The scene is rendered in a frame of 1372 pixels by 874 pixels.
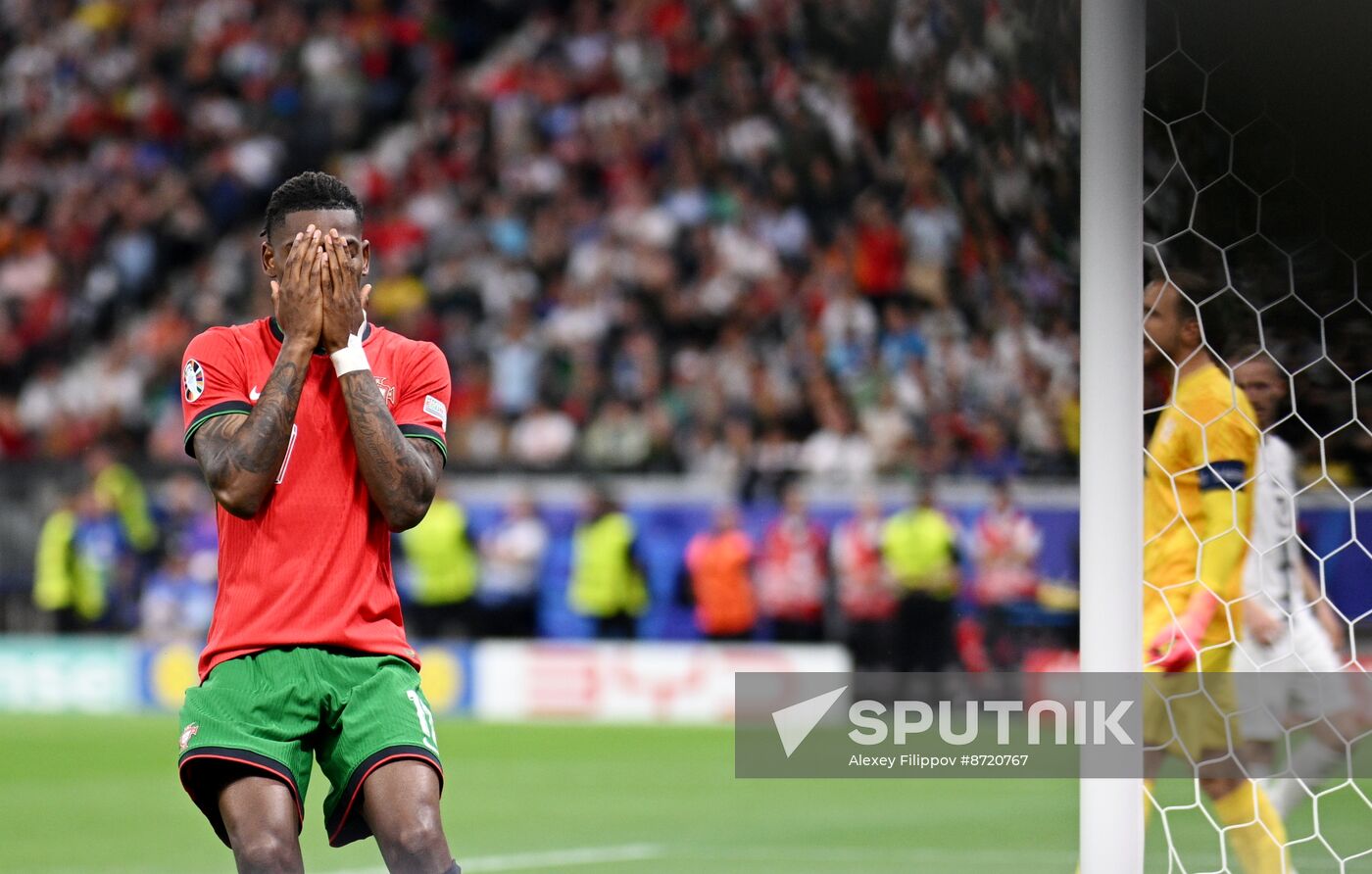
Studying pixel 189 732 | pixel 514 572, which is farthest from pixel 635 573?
pixel 189 732

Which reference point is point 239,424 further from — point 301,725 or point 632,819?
point 632,819

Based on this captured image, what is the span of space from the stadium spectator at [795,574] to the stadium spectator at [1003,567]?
1123mm

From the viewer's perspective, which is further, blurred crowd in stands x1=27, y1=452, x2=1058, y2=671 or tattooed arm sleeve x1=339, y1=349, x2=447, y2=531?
blurred crowd in stands x1=27, y1=452, x2=1058, y2=671

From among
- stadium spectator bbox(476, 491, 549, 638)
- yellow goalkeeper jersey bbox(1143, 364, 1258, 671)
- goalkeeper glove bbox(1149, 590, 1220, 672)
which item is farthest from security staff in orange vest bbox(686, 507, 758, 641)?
goalkeeper glove bbox(1149, 590, 1220, 672)

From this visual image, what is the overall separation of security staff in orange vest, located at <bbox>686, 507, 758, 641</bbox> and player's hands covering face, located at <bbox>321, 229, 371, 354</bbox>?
35.0ft

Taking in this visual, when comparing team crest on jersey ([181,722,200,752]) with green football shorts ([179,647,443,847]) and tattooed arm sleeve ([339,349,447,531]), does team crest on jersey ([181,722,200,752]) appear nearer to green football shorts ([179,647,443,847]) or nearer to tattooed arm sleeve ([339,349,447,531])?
green football shorts ([179,647,443,847])

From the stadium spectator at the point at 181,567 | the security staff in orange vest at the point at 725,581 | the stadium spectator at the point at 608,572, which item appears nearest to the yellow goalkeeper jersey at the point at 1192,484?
the security staff in orange vest at the point at 725,581

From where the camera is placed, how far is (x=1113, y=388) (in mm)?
4141

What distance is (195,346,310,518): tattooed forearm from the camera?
3.62 meters

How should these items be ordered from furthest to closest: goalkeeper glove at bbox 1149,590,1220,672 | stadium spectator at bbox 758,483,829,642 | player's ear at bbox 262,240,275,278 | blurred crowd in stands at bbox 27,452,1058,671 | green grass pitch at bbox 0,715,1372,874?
stadium spectator at bbox 758,483,829,642 < blurred crowd in stands at bbox 27,452,1058,671 < green grass pitch at bbox 0,715,1372,874 < goalkeeper glove at bbox 1149,590,1220,672 < player's ear at bbox 262,240,275,278

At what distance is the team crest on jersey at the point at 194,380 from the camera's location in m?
3.84

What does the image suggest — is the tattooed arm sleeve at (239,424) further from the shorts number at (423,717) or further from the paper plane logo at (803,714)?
the paper plane logo at (803,714)

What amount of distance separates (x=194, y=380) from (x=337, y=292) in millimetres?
379

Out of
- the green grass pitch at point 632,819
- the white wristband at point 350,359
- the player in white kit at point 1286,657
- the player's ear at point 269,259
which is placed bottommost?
the green grass pitch at point 632,819
